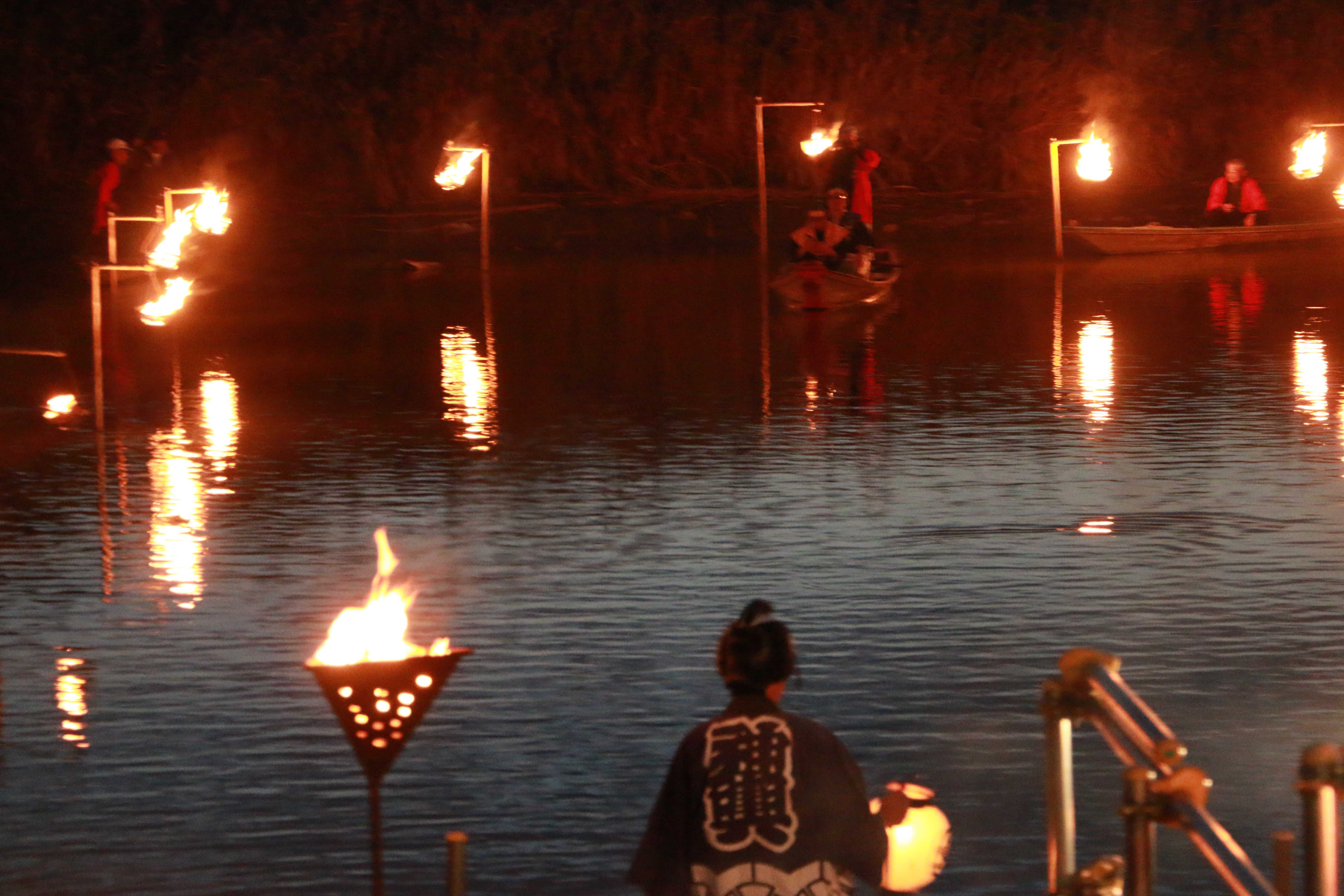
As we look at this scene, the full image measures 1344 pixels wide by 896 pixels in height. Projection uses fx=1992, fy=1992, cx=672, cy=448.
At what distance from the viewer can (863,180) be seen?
89.0ft

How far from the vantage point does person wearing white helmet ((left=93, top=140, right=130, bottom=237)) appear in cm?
2673

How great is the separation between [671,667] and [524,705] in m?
0.76

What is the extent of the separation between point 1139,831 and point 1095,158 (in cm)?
2562

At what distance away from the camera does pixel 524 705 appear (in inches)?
304

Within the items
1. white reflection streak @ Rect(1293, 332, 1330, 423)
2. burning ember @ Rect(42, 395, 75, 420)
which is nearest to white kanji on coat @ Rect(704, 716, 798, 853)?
white reflection streak @ Rect(1293, 332, 1330, 423)

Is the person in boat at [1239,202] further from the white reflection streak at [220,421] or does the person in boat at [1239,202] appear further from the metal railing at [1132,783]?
the metal railing at [1132,783]

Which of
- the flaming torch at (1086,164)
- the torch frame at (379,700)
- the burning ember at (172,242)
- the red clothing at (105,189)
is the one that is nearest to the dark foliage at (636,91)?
the flaming torch at (1086,164)

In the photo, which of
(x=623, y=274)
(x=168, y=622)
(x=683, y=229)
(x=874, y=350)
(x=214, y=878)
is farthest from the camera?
(x=683, y=229)

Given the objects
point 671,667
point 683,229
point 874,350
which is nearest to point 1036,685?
point 671,667

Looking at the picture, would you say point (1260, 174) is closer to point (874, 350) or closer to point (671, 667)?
point (874, 350)

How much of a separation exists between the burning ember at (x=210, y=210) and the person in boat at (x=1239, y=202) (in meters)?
17.6

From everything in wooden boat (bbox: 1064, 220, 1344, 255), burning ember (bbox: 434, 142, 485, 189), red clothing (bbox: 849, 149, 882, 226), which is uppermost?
burning ember (bbox: 434, 142, 485, 189)

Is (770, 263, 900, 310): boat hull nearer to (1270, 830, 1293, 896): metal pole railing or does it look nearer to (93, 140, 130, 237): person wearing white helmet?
(93, 140, 130, 237): person wearing white helmet

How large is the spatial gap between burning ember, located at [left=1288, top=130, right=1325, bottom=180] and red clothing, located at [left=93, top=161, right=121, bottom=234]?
59.9 feet
